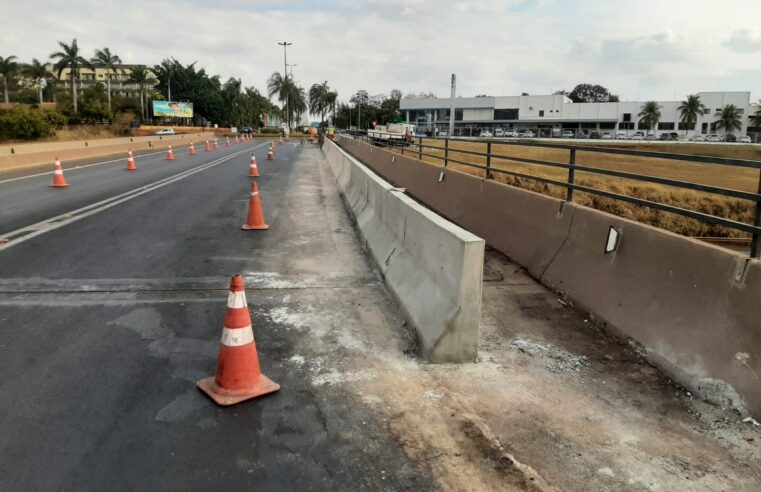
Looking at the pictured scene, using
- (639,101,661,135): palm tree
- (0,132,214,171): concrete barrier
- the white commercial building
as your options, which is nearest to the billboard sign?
the white commercial building

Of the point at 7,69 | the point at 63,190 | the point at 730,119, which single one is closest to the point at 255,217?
the point at 63,190

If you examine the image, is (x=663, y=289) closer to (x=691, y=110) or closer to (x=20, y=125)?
(x=20, y=125)

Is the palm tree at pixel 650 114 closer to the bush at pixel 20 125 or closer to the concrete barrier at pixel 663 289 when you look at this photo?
the bush at pixel 20 125

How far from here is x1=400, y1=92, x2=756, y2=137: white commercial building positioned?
378ft

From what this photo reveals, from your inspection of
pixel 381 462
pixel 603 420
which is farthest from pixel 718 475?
pixel 381 462

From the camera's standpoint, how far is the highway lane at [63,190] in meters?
10.7

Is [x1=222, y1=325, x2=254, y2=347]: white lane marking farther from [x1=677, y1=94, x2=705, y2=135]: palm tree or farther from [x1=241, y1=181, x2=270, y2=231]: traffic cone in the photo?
[x1=677, y1=94, x2=705, y2=135]: palm tree

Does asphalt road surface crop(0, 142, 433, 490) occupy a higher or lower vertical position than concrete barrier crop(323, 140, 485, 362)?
lower

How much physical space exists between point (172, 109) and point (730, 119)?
106 metres

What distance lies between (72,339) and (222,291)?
1748 millimetres

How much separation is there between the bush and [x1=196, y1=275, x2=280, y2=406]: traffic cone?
54.7 metres

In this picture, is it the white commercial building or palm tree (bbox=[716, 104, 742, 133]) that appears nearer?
palm tree (bbox=[716, 104, 742, 133])

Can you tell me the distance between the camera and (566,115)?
402 feet

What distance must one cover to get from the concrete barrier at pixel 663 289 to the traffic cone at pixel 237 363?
9.75 feet
